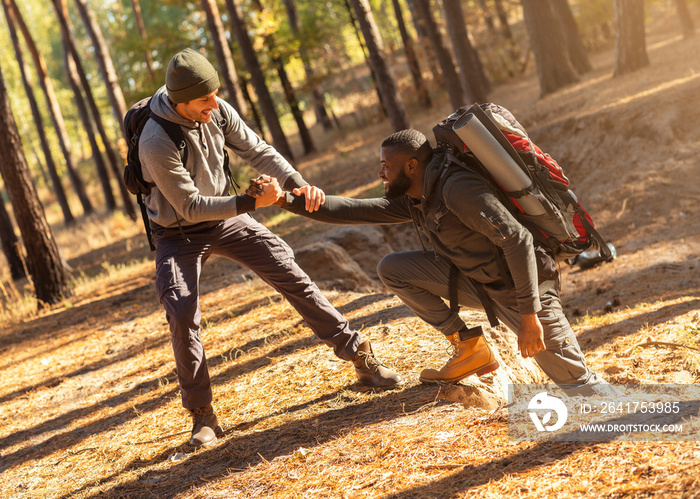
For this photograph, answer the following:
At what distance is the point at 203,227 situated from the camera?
4.02 metres

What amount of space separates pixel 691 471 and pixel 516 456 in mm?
782

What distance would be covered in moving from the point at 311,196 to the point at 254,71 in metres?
15.7

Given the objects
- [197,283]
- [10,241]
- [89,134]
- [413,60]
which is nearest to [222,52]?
[10,241]

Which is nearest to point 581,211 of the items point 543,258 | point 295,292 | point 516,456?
point 543,258

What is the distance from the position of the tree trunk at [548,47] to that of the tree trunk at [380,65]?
3.34 metres

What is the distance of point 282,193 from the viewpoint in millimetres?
3871

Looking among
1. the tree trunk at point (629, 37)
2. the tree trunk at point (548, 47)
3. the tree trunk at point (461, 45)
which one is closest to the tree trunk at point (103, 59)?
the tree trunk at point (461, 45)

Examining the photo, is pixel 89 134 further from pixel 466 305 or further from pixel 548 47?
pixel 466 305

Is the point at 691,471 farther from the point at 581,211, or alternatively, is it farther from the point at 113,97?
the point at 113,97

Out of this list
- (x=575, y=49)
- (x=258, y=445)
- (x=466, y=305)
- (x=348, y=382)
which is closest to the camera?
(x=258, y=445)

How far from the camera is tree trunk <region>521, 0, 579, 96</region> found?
554 inches

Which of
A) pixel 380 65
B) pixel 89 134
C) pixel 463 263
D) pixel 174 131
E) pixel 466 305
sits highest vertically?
pixel 89 134

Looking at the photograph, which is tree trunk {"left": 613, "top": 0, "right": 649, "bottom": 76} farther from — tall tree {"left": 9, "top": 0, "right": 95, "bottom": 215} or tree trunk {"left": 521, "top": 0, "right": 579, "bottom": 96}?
tall tree {"left": 9, "top": 0, "right": 95, "bottom": 215}

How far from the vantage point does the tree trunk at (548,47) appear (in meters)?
14.1
